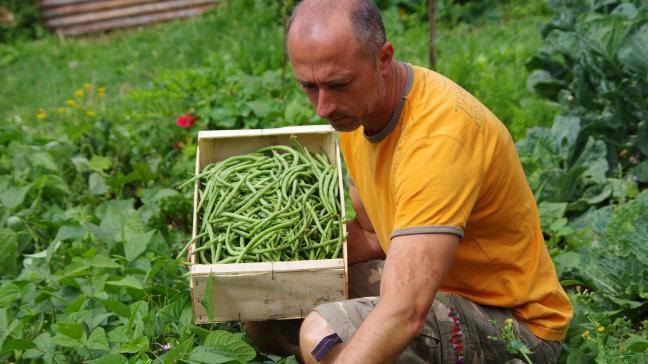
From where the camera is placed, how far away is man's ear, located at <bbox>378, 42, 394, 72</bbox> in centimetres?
266

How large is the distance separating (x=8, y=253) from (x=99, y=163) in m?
1.09

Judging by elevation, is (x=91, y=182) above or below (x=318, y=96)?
below

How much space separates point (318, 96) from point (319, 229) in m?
0.68

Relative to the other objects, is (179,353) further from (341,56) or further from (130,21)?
(130,21)

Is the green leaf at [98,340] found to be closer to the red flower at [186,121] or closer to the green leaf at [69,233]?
the green leaf at [69,233]

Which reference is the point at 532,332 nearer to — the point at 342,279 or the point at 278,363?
the point at 342,279

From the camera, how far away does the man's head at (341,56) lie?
256 centimetres

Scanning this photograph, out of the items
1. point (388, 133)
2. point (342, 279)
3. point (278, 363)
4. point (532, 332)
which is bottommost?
point (278, 363)

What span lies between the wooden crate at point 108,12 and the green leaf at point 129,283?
19.6ft

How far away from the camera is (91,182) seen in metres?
4.90

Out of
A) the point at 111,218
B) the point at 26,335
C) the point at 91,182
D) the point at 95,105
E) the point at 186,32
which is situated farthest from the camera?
the point at 186,32

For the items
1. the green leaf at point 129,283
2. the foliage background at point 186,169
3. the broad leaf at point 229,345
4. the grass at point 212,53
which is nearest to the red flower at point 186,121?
the foliage background at point 186,169

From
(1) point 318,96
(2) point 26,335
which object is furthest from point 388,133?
(2) point 26,335

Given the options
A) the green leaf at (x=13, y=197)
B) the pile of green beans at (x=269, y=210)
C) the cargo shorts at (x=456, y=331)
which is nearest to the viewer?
the cargo shorts at (x=456, y=331)
